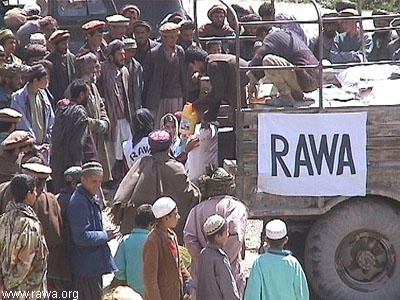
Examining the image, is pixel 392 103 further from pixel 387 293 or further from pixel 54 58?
pixel 54 58

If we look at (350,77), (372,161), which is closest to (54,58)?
(350,77)

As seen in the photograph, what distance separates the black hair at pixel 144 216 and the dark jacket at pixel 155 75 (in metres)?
4.76

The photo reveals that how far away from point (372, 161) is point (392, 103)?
0.48 meters

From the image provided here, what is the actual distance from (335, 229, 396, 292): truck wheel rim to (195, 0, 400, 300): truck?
0.4 inches

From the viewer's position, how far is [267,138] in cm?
842

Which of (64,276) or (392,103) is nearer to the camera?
(64,276)

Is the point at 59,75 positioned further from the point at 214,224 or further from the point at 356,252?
the point at 214,224

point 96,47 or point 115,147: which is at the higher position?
point 96,47

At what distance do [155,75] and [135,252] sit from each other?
15.8 ft

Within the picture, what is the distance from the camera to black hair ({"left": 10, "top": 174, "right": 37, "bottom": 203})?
688 centimetres

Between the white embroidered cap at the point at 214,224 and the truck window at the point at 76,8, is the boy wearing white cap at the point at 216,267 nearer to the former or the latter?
the white embroidered cap at the point at 214,224

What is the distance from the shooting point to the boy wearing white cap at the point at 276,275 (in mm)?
6746

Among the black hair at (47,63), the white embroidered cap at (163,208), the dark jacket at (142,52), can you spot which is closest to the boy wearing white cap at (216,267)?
the white embroidered cap at (163,208)

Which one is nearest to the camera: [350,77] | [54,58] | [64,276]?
[64,276]
